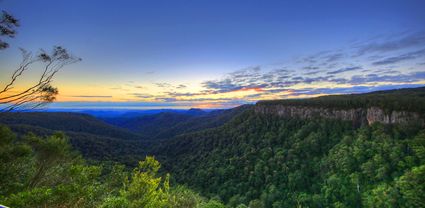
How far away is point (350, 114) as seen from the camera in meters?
74.8

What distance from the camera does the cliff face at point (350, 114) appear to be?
2421 inches

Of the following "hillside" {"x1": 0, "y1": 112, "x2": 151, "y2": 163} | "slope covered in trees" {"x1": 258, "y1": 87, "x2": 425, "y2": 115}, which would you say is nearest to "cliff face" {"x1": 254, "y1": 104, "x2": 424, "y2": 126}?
"slope covered in trees" {"x1": 258, "y1": 87, "x2": 425, "y2": 115}

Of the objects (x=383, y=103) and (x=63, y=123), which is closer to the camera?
(x=383, y=103)

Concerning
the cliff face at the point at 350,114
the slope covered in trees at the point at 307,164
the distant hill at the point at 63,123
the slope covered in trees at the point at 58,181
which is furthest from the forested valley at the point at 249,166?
the distant hill at the point at 63,123

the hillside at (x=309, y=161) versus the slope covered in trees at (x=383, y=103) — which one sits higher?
the slope covered in trees at (x=383, y=103)

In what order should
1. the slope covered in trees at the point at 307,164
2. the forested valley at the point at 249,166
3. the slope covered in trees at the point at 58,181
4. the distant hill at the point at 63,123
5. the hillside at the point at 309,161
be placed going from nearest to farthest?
1. the slope covered in trees at the point at 58,181
2. the forested valley at the point at 249,166
3. the slope covered in trees at the point at 307,164
4. the hillside at the point at 309,161
5. the distant hill at the point at 63,123

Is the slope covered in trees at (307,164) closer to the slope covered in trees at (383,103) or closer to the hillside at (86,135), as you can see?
the slope covered in trees at (383,103)

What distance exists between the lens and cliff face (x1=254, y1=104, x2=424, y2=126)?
6150 cm

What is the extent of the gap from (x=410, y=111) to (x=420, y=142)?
11.7 m

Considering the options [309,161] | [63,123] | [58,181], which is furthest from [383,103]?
[63,123]

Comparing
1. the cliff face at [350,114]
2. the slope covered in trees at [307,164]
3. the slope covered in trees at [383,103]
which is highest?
the slope covered in trees at [383,103]

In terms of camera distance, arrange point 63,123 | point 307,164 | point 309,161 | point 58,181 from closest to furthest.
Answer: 1. point 58,181
2. point 307,164
3. point 309,161
4. point 63,123

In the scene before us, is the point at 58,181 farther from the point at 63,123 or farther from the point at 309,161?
the point at 63,123

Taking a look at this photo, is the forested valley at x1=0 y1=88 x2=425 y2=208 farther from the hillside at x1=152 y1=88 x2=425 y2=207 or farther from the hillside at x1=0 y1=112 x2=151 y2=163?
the hillside at x1=0 y1=112 x2=151 y2=163
